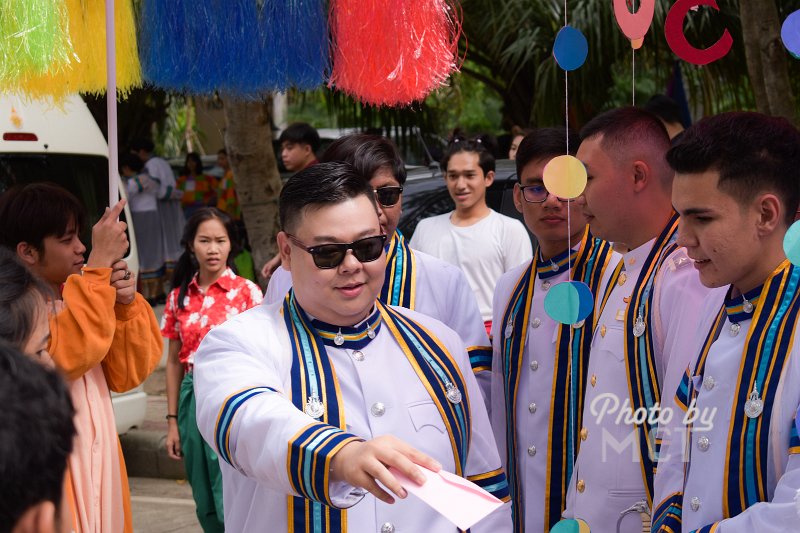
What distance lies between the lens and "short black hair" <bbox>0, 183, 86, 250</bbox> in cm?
352

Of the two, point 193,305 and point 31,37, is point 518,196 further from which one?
point 193,305

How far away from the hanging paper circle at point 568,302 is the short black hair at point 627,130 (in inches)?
19.0

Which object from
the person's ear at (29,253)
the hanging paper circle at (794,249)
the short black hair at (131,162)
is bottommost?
the hanging paper circle at (794,249)

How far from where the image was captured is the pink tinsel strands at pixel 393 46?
3.04 meters

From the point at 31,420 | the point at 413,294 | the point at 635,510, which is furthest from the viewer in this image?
the point at 413,294

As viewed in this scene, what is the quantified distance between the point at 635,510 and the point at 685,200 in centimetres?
96

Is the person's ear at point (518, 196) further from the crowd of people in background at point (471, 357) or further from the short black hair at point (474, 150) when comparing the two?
the short black hair at point (474, 150)

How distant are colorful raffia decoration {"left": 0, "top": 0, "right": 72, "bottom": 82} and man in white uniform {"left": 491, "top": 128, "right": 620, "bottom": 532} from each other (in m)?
1.58

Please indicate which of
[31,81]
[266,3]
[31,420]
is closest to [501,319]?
[266,3]

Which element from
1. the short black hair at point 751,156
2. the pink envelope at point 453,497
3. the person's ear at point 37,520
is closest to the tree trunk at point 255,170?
the short black hair at point 751,156

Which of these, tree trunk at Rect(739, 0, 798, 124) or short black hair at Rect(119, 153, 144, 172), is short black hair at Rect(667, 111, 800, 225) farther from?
short black hair at Rect(119, 153, 144, 172)

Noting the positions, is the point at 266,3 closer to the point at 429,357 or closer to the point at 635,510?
the point at 429,357

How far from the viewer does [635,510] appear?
2.95m

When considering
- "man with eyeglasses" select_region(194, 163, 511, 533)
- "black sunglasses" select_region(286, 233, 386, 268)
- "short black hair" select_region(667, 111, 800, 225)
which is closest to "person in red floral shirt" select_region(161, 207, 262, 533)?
"man with eyeglasses" select_region(194, 163, 511, 533)
